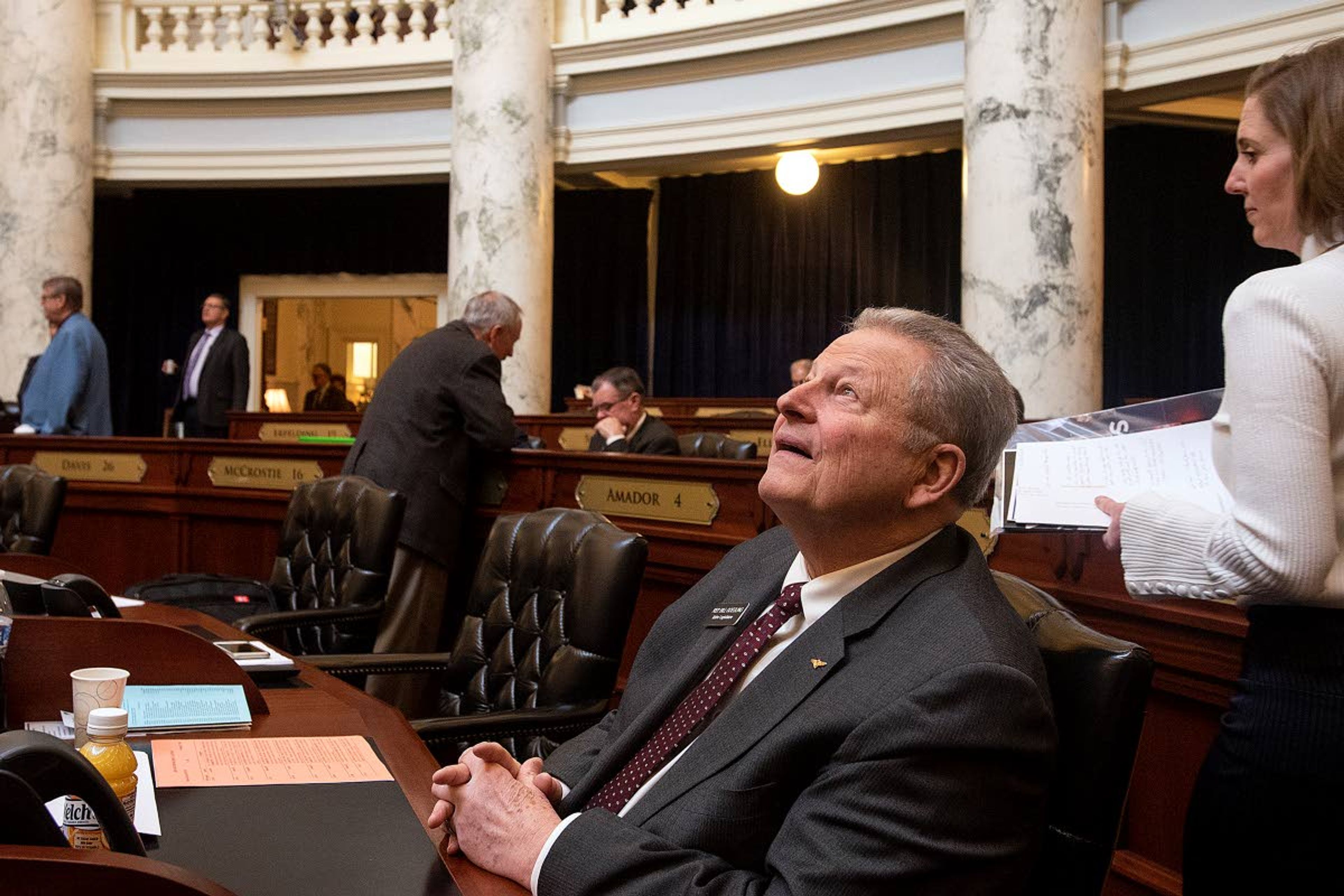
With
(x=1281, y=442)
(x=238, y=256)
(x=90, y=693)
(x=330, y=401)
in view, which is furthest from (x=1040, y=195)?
(x=238, y=256)

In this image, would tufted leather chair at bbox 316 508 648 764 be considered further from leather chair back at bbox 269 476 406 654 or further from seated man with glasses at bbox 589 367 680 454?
seated man with glasses at bbox 589 367 680 454

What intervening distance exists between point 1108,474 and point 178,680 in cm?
136

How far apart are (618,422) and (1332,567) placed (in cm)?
444

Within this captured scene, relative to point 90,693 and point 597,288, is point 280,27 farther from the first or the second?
point 90,693

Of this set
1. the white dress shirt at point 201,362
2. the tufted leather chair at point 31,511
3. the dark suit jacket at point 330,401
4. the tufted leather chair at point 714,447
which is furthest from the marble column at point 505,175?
the tufted leather chair at point 31,511

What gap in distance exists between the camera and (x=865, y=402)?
1521 millimetres

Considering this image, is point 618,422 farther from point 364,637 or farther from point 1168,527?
point 1168,527

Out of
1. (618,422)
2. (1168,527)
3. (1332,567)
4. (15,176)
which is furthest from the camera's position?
(15,176)

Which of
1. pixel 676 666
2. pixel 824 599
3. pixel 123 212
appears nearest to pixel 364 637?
pixel 676 666

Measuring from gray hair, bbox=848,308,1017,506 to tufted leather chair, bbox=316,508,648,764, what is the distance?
2.82ft

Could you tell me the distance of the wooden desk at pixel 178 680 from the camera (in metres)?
1.77

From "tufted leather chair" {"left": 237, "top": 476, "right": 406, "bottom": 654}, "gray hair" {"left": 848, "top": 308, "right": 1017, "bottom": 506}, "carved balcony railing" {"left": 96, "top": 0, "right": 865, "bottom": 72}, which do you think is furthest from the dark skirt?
"carved balcony railing" {"left": 96, "top": 0, "right": 865, "bottom": 72}

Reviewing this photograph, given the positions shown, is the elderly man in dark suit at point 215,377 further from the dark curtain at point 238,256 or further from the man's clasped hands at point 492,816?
the man's clasped hands at point 492,816

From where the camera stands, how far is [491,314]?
176 inches
